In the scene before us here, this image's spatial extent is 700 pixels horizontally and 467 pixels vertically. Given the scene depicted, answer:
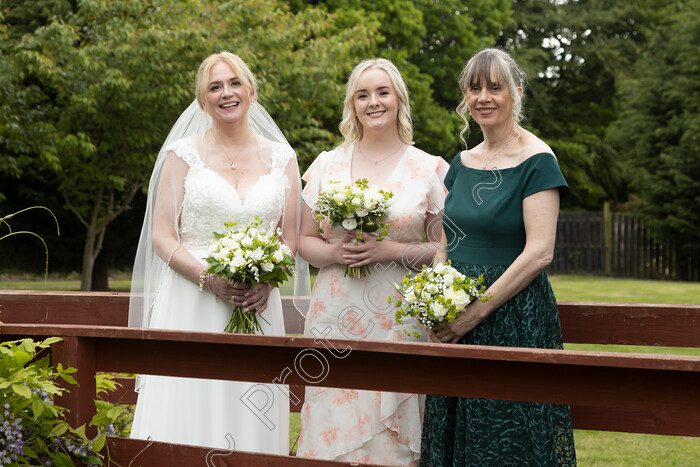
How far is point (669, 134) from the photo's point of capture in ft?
86.5

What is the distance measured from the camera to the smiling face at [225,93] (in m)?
4.13

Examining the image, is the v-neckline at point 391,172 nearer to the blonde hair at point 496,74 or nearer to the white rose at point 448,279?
the blonde hair at point 496,74

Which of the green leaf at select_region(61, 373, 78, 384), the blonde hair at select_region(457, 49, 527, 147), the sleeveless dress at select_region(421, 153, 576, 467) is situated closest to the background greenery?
the blonde hair at select_region(457, 49, 527, 147)

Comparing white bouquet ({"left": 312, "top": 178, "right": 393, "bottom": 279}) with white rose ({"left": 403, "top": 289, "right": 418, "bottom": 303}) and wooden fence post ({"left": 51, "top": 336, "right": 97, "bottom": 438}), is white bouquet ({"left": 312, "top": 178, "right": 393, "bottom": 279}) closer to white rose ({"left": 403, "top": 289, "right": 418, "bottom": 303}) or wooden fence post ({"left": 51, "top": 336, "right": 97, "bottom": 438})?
white rose ({"left": 403, "top": 289, "right": 418, "bottom": 303})

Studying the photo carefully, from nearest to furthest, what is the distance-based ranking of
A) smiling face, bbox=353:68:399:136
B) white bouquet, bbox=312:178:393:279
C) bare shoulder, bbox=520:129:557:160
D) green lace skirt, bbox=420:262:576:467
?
green lace skirt, bbox=420:262:576:467
bare shoulder, bbox=520:129:557:160
white bouquet, bbox=312:178:393:279
smiling face, bbox=353:68:399:136

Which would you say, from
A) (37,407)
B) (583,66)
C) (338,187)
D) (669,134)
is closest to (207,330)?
(338,187)

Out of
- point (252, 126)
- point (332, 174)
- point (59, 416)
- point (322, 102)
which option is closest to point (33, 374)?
point (59, 416)

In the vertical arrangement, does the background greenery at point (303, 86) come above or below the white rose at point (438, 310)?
above

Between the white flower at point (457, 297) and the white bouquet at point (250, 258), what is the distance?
0.85 meters

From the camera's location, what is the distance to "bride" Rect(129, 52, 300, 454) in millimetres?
4094

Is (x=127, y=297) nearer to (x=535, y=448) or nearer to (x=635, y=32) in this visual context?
(x=535, y=448)

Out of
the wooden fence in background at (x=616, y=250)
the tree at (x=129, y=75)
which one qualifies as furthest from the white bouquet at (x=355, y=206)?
the wooden fence in background at (x=616, y=250)

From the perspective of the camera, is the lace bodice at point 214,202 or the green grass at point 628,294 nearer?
the lace bodice at point 214,202

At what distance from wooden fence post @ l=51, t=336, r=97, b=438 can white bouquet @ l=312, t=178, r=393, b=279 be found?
1.32 metres
